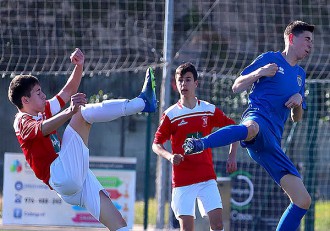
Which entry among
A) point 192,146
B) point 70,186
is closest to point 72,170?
point 70,186

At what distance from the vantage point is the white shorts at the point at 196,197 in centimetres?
920

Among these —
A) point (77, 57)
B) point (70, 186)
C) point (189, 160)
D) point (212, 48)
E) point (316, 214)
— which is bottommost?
point (316, 214)

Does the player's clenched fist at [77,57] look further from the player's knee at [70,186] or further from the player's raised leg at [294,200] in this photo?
the player's raised leg at [294,200]

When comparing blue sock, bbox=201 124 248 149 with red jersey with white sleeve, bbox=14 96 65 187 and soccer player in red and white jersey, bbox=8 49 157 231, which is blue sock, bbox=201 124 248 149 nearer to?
soccer player in red and white jersey, bbox=8 49 157 231

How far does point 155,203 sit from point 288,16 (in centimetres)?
349

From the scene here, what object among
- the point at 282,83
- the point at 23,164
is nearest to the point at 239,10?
the point at 23,164

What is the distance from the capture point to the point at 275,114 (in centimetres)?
826

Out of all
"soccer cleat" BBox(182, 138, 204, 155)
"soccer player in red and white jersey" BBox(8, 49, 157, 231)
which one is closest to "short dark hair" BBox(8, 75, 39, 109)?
"soccer player in red and white jersey" BBox(8, 49, 157, 231)

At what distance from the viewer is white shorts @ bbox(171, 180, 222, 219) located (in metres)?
9.20

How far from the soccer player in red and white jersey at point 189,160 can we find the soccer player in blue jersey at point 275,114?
39.2 inches

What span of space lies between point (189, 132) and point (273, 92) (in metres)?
1.30

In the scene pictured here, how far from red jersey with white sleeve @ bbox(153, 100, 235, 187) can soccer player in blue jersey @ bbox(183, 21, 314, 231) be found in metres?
1.05

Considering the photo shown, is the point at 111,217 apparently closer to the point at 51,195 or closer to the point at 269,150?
the point at 269,150

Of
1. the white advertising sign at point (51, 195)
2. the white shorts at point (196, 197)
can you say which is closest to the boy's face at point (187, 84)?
the white shorts at point (196, 197)
